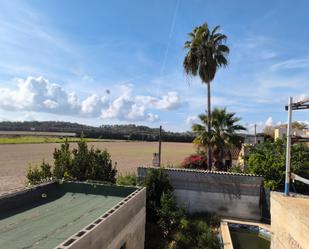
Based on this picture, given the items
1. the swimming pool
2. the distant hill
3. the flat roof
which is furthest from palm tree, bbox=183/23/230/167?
the distant hill

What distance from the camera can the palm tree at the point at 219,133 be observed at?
19.7 meters

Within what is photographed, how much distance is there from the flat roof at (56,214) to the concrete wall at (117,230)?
2.51ft

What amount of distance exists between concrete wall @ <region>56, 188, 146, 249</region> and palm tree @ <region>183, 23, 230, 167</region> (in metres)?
12.0

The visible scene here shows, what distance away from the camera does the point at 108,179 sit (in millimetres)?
15766

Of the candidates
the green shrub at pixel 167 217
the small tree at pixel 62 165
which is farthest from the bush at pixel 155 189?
the small tree at pixel 62 165

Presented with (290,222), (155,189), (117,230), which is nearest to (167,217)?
(155,189)

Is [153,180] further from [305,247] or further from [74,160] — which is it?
[305,247]

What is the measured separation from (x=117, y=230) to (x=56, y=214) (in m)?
2.04

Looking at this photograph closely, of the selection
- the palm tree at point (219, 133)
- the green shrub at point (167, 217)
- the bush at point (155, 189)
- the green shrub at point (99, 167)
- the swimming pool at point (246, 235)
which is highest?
the palm tree at point (219, 133)

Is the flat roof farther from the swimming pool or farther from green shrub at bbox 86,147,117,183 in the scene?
the swimming pool

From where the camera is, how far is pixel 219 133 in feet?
65.8

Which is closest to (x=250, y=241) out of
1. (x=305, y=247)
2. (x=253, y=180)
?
(x=253, y=180)

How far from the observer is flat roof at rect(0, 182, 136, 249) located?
248 inches

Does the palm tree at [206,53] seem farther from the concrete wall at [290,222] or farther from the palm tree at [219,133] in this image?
the concrete wall at [290,222]
